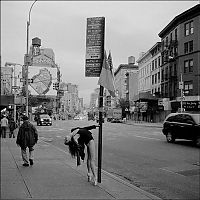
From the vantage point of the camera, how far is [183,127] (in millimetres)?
18812

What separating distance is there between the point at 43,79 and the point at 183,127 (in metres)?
52.6

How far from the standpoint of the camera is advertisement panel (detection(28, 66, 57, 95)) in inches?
2410

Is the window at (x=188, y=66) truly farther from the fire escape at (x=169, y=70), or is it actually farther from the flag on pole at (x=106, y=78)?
the flag on pole at (x=106, y=78)

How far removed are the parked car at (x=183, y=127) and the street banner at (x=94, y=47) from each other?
37.0 ft

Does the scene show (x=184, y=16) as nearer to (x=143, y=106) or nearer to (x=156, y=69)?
(x=156, y=69)

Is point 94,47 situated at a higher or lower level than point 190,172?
higher

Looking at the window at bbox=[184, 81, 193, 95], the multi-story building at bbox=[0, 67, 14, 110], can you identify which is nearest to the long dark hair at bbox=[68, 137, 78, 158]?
the multi-story building at bbox=[0, 67, 14, 110]

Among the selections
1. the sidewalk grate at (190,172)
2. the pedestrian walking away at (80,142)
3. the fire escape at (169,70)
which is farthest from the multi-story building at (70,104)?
the pedestrian walking away at (80,142)

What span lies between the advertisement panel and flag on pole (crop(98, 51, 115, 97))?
167 feet

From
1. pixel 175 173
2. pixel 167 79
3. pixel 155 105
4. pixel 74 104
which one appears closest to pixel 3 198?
pixel 175 173

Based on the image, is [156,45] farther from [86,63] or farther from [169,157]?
[86,63]

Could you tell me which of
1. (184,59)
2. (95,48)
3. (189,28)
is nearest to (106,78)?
(95,48)

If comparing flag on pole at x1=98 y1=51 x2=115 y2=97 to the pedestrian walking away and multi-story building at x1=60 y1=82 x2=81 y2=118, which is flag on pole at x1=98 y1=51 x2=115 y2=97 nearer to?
the pedestrian walking away

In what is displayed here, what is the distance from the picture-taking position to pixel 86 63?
791cm
